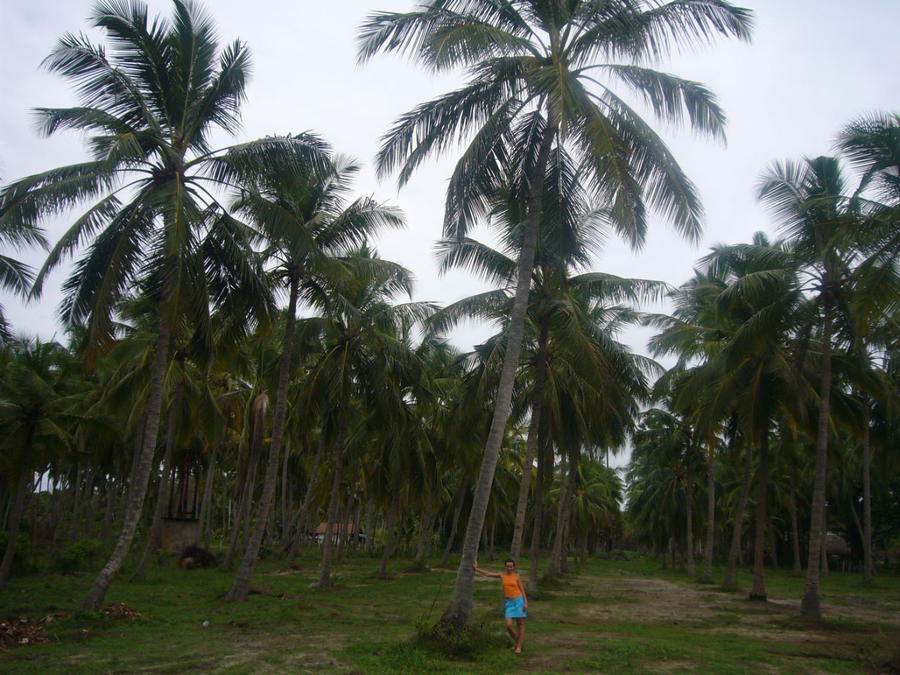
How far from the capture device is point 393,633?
12188 millimetres

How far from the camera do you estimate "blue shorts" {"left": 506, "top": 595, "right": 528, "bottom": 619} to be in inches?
410

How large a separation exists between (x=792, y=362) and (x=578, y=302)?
5856 mm

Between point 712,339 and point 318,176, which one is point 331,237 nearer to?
point 318,176

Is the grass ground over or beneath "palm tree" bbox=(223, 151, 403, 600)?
beneath

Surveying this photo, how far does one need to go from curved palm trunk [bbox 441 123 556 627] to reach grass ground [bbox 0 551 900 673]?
0.71m

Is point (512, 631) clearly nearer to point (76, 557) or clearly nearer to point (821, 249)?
point (821, 249)

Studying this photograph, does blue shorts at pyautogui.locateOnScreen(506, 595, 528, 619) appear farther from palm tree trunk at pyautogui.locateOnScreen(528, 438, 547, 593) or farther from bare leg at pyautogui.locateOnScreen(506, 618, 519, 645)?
palm tree trunk at pyautogui.locateOnScreen(528, 438, 547, 593)

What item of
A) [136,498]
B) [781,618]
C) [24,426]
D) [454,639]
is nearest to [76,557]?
[24,426]

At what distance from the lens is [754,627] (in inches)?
587

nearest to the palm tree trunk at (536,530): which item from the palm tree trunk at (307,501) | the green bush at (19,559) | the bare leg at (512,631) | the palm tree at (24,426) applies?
the palm tree trunk at (307,501)

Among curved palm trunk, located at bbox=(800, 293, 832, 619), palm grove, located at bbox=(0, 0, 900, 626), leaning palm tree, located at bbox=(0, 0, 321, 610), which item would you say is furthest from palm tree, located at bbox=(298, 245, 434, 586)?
curved palm trunk, located at bbox=(800, 293, 832, 619)

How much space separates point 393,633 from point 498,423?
4.24 meters

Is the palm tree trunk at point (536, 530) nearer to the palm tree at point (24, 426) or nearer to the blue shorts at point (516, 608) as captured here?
the blue shorts at point (516, 608)

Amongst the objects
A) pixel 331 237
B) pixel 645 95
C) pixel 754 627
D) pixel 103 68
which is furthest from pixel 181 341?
pixel 754 627
